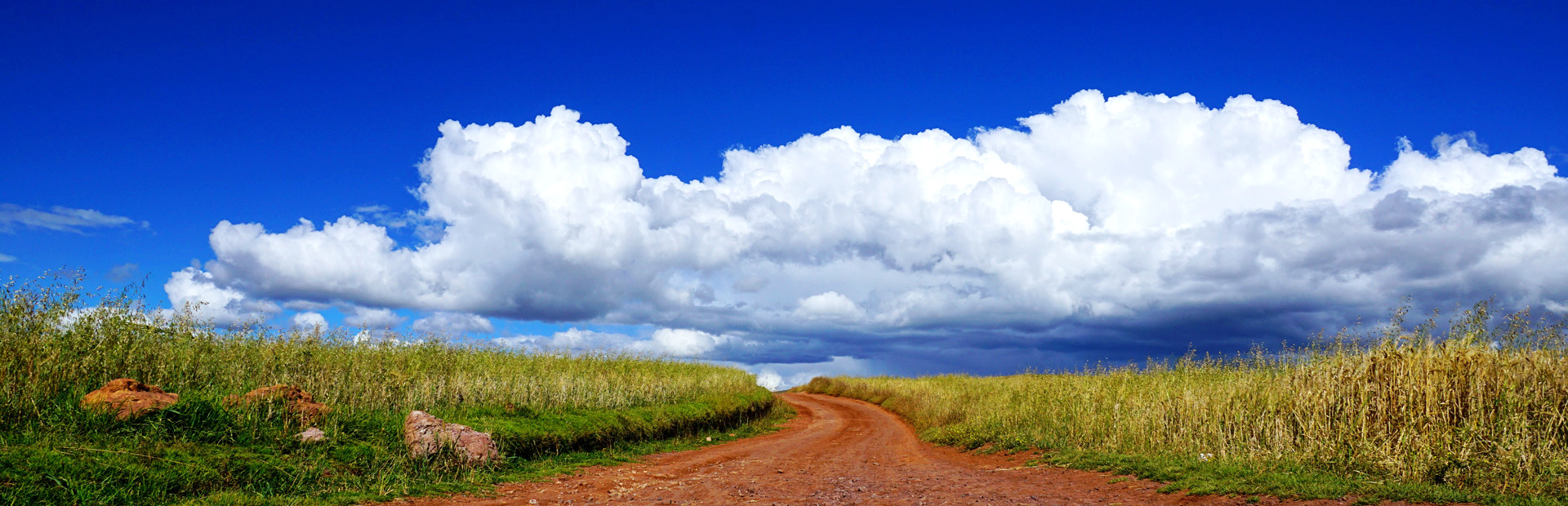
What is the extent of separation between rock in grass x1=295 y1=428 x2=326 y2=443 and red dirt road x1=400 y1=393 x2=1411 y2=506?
2.18 m

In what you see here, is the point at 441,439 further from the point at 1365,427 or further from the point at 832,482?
the point at 1365,427

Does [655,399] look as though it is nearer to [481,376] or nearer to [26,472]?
[481,376]

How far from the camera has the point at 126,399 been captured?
31.7ft

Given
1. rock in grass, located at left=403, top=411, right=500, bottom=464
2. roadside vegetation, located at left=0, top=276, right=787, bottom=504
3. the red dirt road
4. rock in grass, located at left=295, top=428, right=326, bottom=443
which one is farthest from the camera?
rock in grass, located at left=403, top=411, right=500, bottom=464

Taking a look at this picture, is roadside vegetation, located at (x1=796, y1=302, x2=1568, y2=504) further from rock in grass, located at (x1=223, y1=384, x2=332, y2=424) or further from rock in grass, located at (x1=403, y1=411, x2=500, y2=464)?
rock in grass, located at (x1=223, y1=384, x2=332, y2=424)

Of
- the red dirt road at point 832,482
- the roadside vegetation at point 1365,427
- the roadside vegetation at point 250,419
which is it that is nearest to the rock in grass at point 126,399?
the roadside vegetation at point 250,419

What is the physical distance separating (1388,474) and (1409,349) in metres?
2.36

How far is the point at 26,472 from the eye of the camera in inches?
304

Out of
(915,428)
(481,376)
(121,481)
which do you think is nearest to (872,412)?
(915,428)

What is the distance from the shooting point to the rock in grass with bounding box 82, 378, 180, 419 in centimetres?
948

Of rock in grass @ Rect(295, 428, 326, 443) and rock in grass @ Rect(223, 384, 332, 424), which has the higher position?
rock in grass @ Rect(223, 384, 332, 424)

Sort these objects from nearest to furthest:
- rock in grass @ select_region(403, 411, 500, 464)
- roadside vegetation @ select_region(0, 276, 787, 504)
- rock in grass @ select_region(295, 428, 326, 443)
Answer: roadside vegetation @ select_region(0, 276, 787, 504)
rock in grass @ select_region(295, 428, 326, 443)
rock in grass @ select_region(403, 411, 500, 464)

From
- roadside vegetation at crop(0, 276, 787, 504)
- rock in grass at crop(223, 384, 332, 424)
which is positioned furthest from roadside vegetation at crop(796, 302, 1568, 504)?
rock in grass at crop(223, 384, 332, 424)

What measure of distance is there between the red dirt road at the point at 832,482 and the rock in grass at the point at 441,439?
1031 mm
